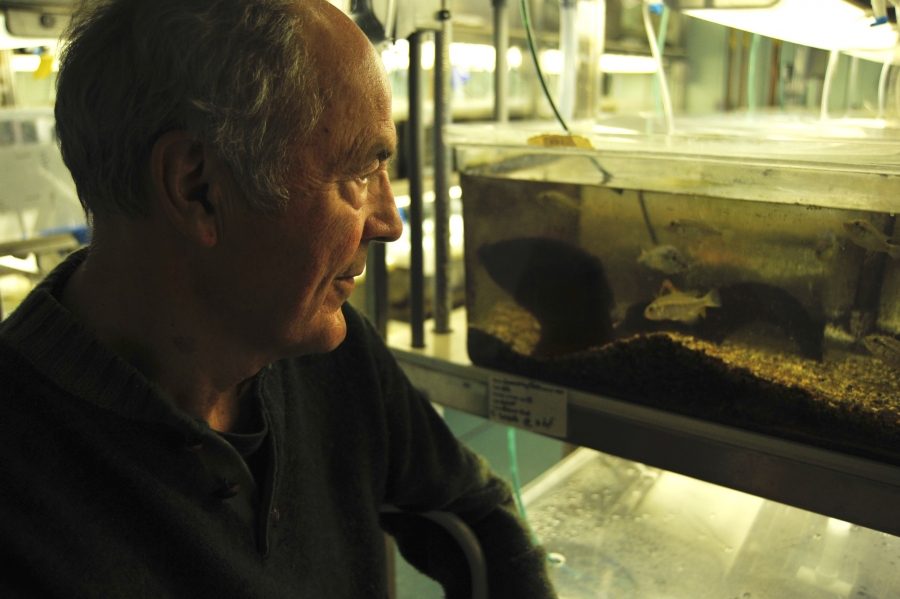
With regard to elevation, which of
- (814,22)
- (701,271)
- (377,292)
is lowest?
(377,292)

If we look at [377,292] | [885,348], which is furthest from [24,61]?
[885,348]

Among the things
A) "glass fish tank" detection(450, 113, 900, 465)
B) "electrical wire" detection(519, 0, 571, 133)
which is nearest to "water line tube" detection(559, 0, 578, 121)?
"electrical wire" detection(519, 0, 571, 133)

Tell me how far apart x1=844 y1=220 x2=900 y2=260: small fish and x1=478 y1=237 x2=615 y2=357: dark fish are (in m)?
0.30

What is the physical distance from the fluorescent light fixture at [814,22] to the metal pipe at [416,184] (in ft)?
1.39

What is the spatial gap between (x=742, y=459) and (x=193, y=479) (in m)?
0.64

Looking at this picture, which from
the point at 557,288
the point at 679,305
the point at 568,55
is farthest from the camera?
the point at 568,55

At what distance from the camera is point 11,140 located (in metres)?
1.84

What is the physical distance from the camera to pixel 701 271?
85 cm

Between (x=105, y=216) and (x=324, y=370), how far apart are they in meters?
0.39

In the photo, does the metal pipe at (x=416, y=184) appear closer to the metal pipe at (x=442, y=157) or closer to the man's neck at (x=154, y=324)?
the metal pipe at (x=442, y=157)

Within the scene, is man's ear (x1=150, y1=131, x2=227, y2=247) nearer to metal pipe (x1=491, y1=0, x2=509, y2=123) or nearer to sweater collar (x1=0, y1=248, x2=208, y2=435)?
sweater collar (x1=0, y1=248, x2=208, y2=435)

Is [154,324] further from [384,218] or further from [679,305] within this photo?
[679,305]

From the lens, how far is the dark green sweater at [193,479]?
0.64 m

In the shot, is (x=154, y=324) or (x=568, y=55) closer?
(x=154, y=324)
